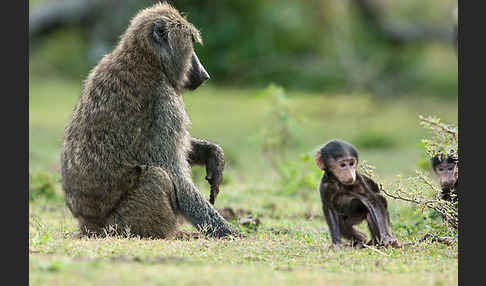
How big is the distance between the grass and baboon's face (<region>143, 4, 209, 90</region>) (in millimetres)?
1351

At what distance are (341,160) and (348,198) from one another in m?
0.33

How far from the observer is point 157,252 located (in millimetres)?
4484

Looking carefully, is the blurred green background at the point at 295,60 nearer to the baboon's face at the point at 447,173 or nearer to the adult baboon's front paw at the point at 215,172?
the adult baboon's front paw at the point at 215,172

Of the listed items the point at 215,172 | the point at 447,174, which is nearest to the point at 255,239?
the point at 215,172

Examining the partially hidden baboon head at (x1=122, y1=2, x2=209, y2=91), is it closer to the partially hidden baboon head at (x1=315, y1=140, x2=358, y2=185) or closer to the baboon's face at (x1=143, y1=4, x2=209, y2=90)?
the baboon's face at (x1=143, y1=4, x2=209, y2=90)

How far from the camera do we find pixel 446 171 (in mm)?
5766

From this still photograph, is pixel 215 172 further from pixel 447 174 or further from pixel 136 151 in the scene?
pixel 447 174

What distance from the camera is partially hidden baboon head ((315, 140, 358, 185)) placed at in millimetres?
4762

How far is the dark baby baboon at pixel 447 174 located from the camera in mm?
5719

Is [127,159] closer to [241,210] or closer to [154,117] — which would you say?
[154,117]

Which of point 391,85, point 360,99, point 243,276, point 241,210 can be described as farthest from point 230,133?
point 243,276

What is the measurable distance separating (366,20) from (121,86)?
1362 centimetres

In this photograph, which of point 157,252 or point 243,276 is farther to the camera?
point 157,252

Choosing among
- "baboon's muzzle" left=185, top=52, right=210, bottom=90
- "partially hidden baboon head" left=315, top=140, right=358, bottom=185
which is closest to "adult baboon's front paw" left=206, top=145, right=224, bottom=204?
"baboon's muzzle" left=185, top=52, right=210, bottom=90
